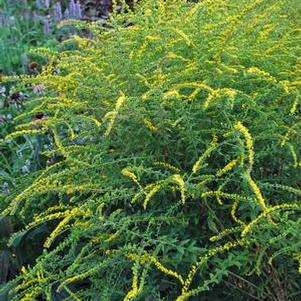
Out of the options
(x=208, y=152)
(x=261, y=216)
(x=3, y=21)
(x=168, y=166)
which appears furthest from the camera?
(x=3, y=21)

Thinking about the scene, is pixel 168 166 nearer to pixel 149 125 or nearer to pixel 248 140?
pixel 149 125

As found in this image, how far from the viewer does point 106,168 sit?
241cm

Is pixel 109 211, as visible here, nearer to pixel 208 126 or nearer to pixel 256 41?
pixel 208 126

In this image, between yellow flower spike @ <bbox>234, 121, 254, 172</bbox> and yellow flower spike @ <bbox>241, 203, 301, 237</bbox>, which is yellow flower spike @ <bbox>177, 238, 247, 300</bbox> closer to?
yellow flower spike @ <bbox>241, 203, 301, 237</bbox>

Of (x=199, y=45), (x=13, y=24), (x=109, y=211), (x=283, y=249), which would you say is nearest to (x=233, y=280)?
(x=283, y=249)

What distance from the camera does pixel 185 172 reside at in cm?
228

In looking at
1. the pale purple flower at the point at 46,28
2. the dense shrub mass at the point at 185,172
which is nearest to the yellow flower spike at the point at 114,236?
the dense shrub mass at the point at 185,172

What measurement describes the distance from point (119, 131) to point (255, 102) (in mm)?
478

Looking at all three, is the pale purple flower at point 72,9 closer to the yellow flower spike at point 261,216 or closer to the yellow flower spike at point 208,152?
the yellow flower spike at point 208,152

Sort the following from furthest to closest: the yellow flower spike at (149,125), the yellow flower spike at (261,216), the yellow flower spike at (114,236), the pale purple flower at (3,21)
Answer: the pale purple flower at (3,21)
the yellow flower spike at (149,125)
the yellow flower spike at (114,236)
the yellow flower spike at (261,216)

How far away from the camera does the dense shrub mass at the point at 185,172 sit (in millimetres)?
2127

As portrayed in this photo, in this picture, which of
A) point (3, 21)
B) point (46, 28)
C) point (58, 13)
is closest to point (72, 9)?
point (58, 13)

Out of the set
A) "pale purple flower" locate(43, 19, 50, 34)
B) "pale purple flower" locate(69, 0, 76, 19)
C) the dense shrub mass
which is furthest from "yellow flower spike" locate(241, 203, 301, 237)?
"pale purple flower" locate(69, 0, 76, 19)

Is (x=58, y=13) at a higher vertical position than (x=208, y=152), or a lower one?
lower
